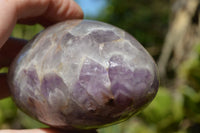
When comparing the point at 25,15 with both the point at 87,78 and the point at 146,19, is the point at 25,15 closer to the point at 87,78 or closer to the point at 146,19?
the point at 87,78

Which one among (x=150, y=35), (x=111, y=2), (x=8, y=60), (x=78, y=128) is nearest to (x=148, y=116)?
(x=8, y=60)

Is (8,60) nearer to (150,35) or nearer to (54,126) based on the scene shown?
(54,126)

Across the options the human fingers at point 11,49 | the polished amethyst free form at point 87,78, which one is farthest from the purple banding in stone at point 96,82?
the human fingers at point 11,49

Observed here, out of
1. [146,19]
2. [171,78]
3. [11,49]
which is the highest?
[11,49]

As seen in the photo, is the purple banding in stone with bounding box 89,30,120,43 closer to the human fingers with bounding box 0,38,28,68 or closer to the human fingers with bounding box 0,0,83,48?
the human fingers with bounding box 0,0,83,48

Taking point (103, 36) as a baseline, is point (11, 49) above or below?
below

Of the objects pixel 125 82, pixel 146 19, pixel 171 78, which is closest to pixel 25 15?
pixel 125 82

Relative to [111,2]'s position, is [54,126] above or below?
above
